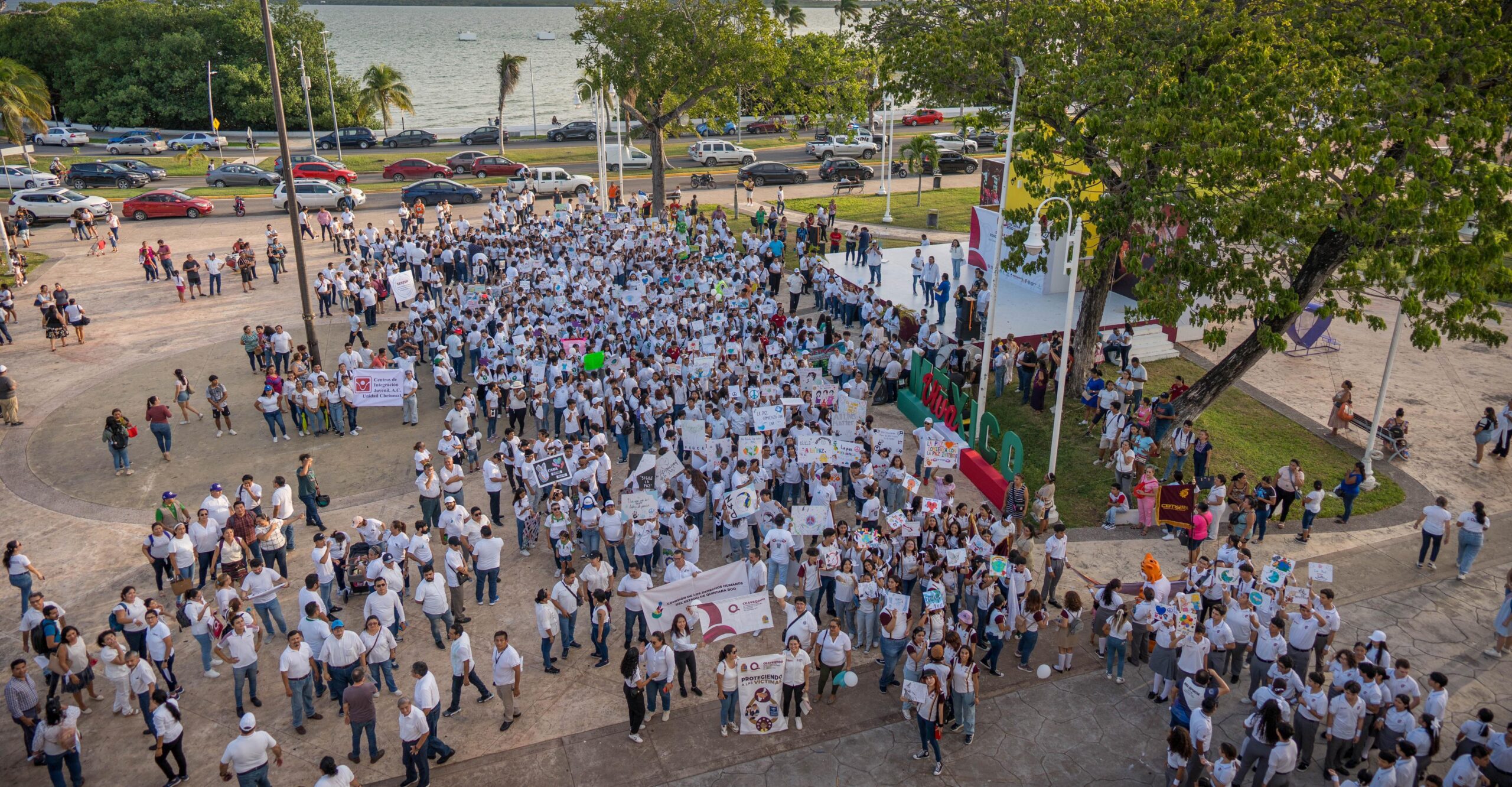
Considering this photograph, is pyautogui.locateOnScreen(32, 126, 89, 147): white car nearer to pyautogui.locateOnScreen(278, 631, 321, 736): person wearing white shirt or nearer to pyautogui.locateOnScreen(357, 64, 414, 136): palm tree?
pyautogui.locateOnScreen(357, 64, 414, 136): palm tree

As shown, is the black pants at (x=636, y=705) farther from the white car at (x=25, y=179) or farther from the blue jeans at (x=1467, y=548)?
the white car at (x=25, y=179)

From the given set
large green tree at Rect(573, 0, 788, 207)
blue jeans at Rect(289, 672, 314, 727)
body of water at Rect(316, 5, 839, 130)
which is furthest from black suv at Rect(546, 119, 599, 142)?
blue jeans at Rect(289, 672, 314, 727)

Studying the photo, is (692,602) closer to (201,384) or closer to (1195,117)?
(1195,117)

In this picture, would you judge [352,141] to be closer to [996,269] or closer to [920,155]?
[920,155]

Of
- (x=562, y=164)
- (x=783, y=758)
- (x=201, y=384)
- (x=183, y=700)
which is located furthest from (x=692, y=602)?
(x=562, y=164)

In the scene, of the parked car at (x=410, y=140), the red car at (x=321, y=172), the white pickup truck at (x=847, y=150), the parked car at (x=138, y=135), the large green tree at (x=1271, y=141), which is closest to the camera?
the large green tree at (x=1271, y=141)

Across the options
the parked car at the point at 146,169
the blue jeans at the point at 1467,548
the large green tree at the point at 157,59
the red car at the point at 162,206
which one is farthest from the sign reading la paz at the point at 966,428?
the large green tree at the point at 157,59

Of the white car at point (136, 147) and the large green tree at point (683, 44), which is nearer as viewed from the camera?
the large green tree at point (683, 44)

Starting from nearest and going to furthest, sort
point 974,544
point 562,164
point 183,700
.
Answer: point 183,700, point 974,544, point 562,164
